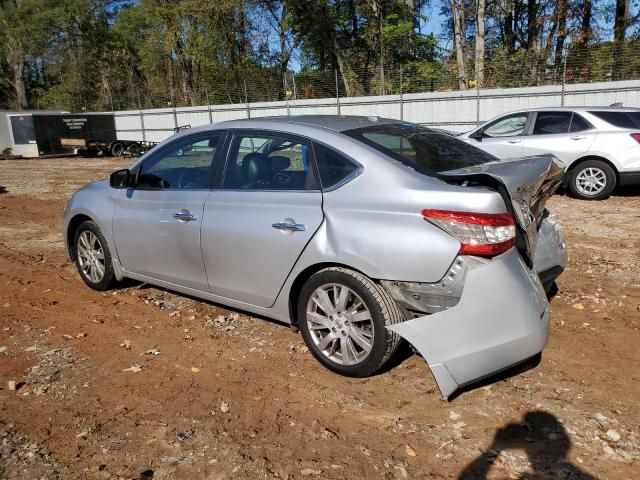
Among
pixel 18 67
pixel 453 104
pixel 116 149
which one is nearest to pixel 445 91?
pixel 453 104

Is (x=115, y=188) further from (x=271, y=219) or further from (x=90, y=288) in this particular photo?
(x=271, y=219)

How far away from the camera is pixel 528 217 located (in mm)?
3121

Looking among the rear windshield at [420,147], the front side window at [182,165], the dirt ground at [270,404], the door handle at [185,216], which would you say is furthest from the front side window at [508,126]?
the door handle at [185,216]

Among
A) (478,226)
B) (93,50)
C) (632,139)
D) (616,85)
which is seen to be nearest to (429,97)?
(616,85)

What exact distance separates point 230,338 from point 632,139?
25.4ft

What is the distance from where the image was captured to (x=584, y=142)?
9.14 m

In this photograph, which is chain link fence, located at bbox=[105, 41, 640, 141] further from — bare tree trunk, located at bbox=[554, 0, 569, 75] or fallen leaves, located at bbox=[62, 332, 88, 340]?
fallen leaves, located at bbox=[62, 332, 88, 340]

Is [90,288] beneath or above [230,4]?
beneath

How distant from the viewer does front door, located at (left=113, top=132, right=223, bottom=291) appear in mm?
4102

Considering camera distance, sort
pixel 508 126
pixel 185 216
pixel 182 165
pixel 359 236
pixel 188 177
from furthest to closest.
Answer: pixel 508 126 → pixel 182 165 → pixel 188 177 → pixel 185 216 → pixel 359 236

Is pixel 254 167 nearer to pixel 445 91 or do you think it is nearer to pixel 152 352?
pixel 152 352

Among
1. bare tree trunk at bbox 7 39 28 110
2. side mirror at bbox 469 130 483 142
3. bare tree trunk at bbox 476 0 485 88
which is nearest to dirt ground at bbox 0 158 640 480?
side mirror at bbox 469 130 483 142

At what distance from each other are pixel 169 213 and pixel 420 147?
6.50ft

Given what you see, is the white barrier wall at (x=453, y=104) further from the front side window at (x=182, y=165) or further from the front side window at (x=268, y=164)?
the front side window at (x=268, y=164)
